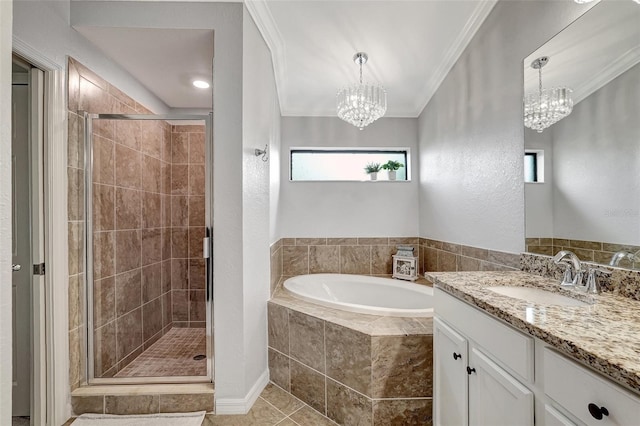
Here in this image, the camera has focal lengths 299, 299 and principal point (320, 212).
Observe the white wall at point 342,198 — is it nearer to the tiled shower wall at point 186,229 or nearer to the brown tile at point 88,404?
the tiled shower wall at point 186,229

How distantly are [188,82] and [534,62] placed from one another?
2397mm

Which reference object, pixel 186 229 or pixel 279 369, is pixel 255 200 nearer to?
pixel 279 369

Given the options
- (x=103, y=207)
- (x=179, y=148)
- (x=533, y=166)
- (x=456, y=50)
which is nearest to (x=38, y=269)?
(x=103, y=207)

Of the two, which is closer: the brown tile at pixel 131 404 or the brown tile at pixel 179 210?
the brown tile at pixel 131 404

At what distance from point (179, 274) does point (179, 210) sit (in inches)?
25.6

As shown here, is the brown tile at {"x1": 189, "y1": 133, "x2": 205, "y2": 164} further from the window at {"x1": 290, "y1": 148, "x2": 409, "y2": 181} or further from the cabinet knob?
the cabinet knob

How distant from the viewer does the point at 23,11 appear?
4.90 feet

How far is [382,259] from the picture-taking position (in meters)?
3.21

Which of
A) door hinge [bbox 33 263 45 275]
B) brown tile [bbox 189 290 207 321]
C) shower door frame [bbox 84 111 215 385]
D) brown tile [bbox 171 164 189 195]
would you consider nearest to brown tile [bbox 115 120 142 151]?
shower door frame [bbox 84 111 215 385]

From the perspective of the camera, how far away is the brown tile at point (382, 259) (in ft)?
10.5

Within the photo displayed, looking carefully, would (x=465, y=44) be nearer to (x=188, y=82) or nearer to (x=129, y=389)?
(x=188, y=82)

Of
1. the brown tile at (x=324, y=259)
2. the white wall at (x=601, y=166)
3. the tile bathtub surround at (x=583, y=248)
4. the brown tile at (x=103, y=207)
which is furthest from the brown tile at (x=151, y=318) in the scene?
the white wall at (x=601, y=166)

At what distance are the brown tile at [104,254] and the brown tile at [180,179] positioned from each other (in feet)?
3.07

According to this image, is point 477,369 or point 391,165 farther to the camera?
point 391,165
